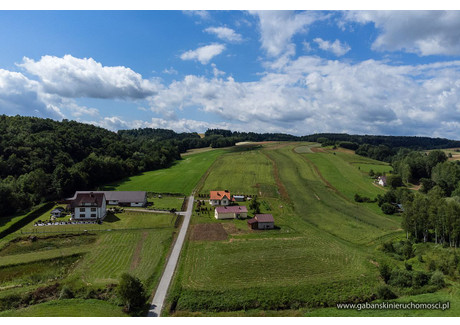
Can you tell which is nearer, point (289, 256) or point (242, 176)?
point (289, 256)

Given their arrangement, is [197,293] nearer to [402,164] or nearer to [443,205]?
[443,205]

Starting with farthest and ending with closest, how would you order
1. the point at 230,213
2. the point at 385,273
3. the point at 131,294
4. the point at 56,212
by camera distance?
the point at 230,213 → the point at 56,212 → the point at 385,273 → the point at 131,294

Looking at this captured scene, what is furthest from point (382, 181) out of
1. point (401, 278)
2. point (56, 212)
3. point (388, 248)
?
point (56, 212)

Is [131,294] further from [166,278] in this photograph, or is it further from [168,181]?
[168,181]

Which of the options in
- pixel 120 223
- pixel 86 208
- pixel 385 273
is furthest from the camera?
pixel 86 208

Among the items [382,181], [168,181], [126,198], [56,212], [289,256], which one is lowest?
[289,256]

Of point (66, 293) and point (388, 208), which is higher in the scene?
point (388, 208)

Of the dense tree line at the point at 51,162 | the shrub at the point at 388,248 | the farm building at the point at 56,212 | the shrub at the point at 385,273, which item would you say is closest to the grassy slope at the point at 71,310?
the shrub at the point at 385,273

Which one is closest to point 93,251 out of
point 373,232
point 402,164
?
point 373,232
